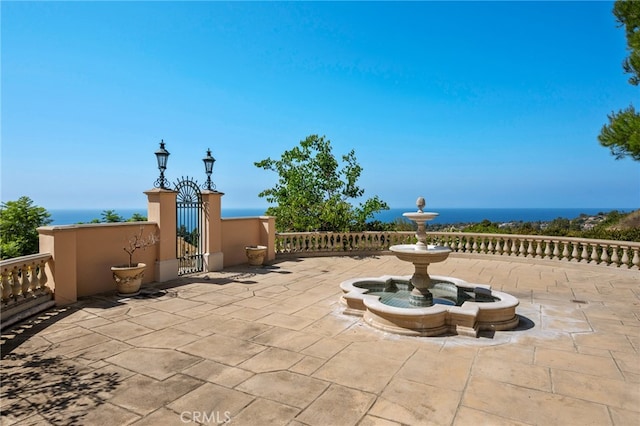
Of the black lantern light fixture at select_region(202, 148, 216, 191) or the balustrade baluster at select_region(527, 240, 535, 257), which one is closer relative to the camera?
the black lantern light fixture at select_region(202, 148, 216, 191)

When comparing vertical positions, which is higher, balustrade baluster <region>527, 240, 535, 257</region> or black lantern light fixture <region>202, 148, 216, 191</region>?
black lantern light fixture <region>202, 148, 216, 191</region>

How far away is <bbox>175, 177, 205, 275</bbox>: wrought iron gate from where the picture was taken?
30.5 ft

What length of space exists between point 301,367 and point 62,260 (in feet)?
17.0

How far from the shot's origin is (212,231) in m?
9.80

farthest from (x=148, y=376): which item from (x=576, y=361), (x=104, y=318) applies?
(x=576, y=361)

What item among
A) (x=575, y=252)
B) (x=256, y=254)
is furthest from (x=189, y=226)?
(x=575, y=252)

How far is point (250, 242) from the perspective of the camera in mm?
11398

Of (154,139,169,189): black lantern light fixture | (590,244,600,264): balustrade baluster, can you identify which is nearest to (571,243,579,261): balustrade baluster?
(590,244,600,264): balustrade baluster

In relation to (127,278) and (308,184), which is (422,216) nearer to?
(127,278)

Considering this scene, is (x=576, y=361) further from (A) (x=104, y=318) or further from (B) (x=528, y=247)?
(B) (x=528, y=247)

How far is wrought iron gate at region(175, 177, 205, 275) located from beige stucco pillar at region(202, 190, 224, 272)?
0.15 meters

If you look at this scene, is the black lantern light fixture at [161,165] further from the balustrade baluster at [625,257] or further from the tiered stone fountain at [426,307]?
the balustrade baluster at [625,257]

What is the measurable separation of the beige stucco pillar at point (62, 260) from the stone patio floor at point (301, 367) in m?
0.32

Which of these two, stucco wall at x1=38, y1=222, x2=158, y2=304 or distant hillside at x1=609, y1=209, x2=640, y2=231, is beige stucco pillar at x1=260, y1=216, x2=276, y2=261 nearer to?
stucco wall at x1=38, y1=222, x2=158, y2=304
